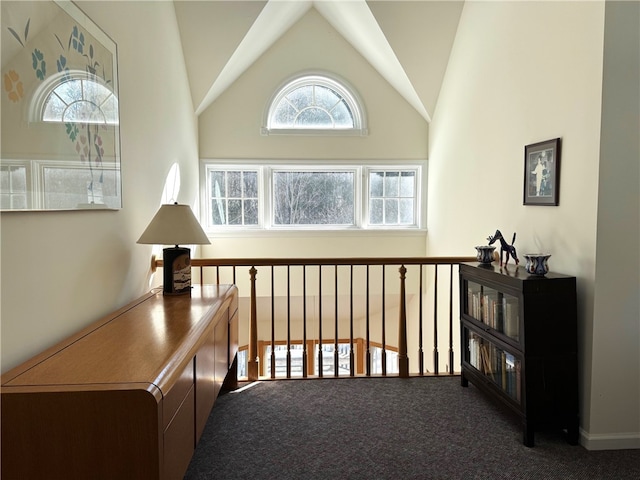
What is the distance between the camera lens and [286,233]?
507 centimetres

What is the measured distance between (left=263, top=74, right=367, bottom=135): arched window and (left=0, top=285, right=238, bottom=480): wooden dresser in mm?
3757

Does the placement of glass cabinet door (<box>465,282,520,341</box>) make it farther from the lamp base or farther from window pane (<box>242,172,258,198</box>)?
window pane (<box>242,172,258,198</box>)

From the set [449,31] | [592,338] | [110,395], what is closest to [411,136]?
[449,31]

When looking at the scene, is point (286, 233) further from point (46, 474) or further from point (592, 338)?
point (46, 474)

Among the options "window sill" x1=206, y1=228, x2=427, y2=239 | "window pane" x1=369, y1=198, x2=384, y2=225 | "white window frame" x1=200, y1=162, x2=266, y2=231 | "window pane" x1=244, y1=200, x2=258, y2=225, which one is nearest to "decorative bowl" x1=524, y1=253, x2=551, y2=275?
"window sill" x1=206, y1=228, x2=427, y2=239

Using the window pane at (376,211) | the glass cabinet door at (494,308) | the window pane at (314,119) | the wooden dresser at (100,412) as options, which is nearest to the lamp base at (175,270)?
the wooden dresser at (100,412)

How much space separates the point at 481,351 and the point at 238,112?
11.6 ft

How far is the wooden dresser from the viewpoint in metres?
1.22

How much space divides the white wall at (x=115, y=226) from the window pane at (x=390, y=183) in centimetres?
227

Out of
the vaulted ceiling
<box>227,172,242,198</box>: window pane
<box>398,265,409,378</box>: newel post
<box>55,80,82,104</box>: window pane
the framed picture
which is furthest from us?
<box>227,172,242,198</box>: window pane

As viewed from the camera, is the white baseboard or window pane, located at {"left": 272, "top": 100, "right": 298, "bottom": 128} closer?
the white baseboard

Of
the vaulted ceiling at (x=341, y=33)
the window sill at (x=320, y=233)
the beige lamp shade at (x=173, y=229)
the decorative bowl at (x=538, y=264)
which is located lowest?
the decorative bowl at (x=538, y=264)

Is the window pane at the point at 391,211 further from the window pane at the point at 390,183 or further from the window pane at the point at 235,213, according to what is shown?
the window pane at the point at 235,213

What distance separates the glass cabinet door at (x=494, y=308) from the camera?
2.33 m
